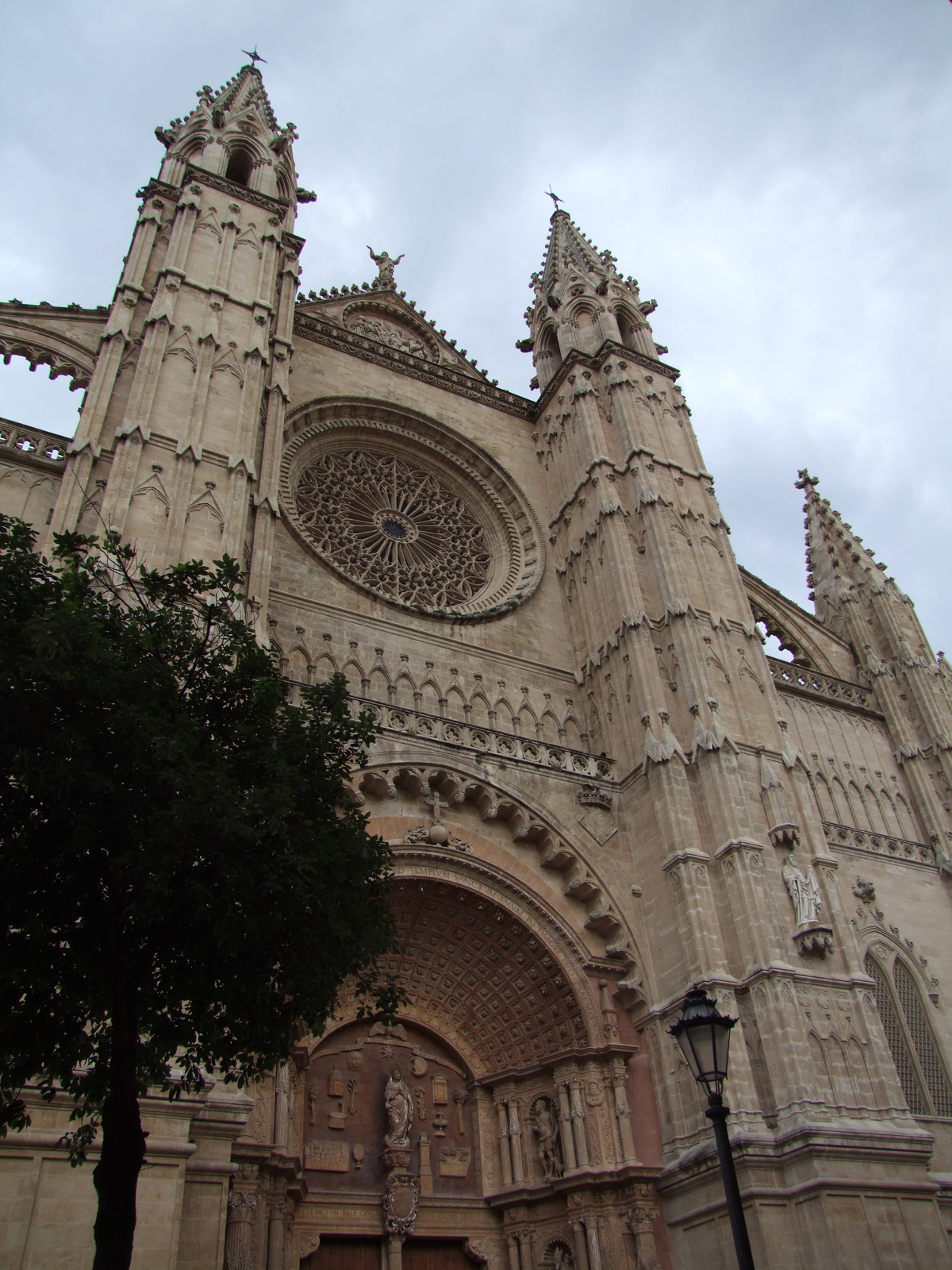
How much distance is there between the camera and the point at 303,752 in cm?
802

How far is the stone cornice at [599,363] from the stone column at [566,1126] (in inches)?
576

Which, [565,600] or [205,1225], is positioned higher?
[565,600]

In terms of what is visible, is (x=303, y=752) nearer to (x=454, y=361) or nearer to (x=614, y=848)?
(x=614, y=848)

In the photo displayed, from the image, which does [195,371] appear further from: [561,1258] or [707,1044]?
[561,1258]

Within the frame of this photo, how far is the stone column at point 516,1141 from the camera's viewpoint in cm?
1311

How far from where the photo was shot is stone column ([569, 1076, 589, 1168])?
12.6 metres

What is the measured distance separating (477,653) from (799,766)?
5.47 metres

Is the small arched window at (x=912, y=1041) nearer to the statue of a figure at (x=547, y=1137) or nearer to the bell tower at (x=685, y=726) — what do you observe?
the bell tower at (x=685, y=726)

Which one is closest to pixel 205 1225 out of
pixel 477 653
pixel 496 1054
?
pixel 496 1054

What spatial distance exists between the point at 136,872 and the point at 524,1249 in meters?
9.08

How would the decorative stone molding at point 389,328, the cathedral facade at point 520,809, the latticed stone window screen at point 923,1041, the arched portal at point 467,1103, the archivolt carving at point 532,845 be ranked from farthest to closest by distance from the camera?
the decorative stone molding at point 389,328 → the latticed stone window screen at point 923,1041 → the archivolt carving at point 532,845 → the arched portal at point 467,1103 → the cathedral facade at point 520,809

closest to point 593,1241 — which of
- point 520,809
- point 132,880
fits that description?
point 520,809

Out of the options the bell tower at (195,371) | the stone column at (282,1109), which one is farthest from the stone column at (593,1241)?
the bell tower at (195,371)

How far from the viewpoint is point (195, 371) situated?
15703 millimetres
